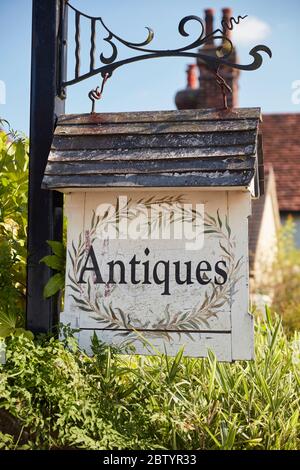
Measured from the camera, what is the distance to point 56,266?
4035 mm

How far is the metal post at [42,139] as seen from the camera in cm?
407

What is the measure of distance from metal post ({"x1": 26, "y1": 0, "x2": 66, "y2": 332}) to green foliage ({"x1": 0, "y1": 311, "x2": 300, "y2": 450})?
354mm

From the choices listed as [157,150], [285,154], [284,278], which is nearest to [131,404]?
[157,150]

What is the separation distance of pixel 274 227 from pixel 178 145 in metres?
15.1

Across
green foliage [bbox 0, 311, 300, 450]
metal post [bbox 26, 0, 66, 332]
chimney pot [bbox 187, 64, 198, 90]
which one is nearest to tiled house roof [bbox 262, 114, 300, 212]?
chimney pot [bbox 187, 64, 198, 90]

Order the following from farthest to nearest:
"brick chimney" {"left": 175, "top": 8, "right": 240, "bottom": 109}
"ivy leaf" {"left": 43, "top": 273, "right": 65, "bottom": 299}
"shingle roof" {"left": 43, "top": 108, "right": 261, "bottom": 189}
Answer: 1. "brick chimney" {"left": 175, "top": 8, "right": 240, "bottom": 109}
2. "ivy leaf" {"left": 43, "top": 273, "right": 65, "bottom": 299}
3. "shingle roof" {"left": 43, "top": 108, "right": 261, "bottom": 189}

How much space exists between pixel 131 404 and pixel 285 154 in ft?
59.9

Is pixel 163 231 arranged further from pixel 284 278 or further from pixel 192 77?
pixel 192 77

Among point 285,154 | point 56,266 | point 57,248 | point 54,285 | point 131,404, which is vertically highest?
point 285,154

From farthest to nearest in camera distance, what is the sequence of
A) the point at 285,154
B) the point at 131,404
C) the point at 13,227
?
the point at 285,154
the point at 13,227
the point at 131,404

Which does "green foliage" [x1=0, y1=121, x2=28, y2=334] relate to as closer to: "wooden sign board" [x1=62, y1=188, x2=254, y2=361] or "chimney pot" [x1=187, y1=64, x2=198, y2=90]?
"wooden sign board" [x1=62, y1=188, x2=254, y2=361]

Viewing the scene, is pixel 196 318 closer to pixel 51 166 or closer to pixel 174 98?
pixel 51 166

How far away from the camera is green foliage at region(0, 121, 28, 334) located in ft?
13.8

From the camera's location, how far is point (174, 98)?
17.4 m
